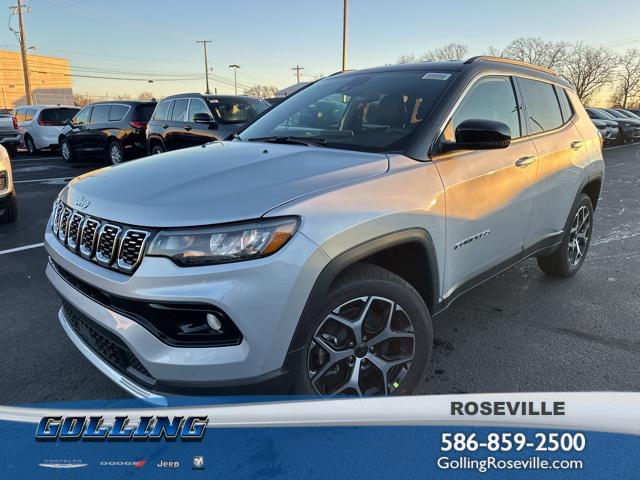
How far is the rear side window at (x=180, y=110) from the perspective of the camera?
31.3 ft

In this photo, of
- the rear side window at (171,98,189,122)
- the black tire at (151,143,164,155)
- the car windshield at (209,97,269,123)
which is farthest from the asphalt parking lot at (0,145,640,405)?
the black tire at (151,143,164,155)

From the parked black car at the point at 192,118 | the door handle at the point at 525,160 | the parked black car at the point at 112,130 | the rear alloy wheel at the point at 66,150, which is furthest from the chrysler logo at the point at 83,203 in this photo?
the rear alloy wheel at the point at 66,150

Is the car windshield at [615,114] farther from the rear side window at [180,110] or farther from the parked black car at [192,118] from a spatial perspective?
the rear side window at [180,110]

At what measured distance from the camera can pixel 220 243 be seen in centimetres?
180

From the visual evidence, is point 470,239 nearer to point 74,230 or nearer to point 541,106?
point 541,106

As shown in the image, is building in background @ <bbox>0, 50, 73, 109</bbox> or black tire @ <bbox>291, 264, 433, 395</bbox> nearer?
black tire @ <bbox>291, 264, 433, 395</bbox>

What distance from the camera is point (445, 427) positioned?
1.62 m

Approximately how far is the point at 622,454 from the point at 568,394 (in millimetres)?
254

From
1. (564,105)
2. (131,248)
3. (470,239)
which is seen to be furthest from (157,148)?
(131,248)

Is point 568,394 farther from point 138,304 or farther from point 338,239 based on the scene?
point 138,304

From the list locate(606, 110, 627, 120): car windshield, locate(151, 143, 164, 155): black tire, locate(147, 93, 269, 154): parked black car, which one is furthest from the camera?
locate(606, 110, 627, 120): car windshield

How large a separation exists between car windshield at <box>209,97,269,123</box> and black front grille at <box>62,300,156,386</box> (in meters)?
7.00

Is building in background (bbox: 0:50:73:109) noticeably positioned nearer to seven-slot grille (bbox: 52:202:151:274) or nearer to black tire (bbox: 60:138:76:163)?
black tire (bbox: 60:138:76:163)

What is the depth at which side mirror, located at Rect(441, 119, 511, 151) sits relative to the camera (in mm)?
2527
